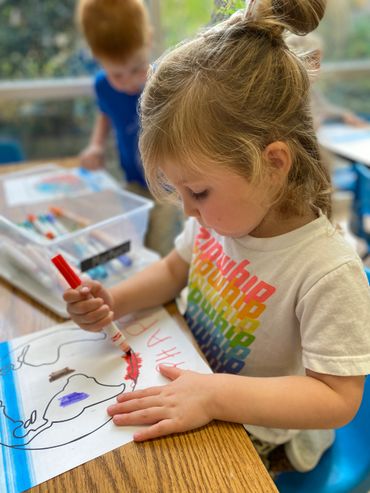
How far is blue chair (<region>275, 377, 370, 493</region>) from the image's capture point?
67cm

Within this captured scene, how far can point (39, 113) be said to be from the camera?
237cm

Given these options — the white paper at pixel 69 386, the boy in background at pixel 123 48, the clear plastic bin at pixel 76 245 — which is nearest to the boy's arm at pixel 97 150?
the boy in background at pixel 123 48

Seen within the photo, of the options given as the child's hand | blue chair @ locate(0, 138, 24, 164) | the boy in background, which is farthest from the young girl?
blue chair @ locate(0, 138, 24, 164)

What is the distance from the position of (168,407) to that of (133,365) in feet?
0.37

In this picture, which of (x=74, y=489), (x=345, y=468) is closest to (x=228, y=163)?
(x=74, y=489)

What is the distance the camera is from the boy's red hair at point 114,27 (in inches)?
50.2

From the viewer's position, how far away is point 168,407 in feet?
1.62

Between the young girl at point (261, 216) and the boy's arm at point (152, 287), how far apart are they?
0.27ft

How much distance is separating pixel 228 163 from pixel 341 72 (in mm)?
2532

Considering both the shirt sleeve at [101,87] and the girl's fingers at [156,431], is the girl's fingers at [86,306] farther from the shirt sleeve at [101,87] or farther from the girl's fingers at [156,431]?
the shirt sleeve at [101,87]

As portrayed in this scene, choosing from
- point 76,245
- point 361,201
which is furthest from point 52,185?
point 361,201

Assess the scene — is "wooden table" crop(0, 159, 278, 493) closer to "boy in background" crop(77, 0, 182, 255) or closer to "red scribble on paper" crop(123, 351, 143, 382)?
"red scribble on paper" crop(123, 351, 143, 382)

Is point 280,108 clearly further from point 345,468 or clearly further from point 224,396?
point 345,468

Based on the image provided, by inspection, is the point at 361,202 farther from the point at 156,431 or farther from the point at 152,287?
the point at 156,431
